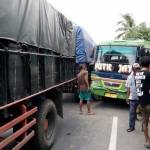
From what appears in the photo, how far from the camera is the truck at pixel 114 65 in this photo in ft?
39.0

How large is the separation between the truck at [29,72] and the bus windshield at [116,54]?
4.00m

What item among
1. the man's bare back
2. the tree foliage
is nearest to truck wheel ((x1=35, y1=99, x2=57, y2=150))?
the man's bare back

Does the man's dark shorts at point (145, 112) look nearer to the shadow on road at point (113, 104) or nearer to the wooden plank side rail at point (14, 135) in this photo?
the wooden plank side rail at point (14, 135)

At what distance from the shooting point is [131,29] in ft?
113

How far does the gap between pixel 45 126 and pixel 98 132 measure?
215 cm

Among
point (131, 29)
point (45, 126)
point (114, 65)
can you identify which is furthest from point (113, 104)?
point (131, 29)

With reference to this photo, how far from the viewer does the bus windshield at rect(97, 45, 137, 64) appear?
12.0 m

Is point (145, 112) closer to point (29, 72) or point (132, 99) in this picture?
point (132, 99)

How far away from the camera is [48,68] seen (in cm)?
695

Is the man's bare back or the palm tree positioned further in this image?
the palm tree

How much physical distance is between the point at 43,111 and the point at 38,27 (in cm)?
159

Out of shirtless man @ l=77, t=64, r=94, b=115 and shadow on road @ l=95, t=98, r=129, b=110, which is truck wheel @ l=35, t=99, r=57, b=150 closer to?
shirtless man @ l=77, t=64, r=94, b=115

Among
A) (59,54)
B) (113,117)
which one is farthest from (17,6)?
(113,117)

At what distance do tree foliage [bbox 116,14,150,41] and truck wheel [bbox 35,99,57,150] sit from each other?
24651 millimetres
